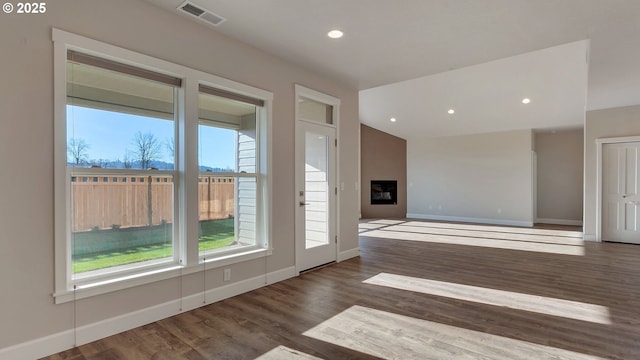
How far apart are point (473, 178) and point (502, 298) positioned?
7.16 m

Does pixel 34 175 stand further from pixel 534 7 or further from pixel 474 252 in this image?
pixel 474 252

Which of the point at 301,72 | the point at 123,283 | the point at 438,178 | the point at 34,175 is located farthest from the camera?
the point at 438,178

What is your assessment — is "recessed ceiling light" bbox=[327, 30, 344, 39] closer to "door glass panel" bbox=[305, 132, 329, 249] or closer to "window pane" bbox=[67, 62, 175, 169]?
"door glass panel" bbox=[305, 132, 329, 249]

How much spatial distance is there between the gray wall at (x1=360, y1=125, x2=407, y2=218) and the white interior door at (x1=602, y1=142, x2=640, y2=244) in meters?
5.53

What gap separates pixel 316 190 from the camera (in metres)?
4.58

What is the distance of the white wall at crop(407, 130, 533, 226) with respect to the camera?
30.0 feet

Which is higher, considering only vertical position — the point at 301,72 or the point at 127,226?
the point at 301,72

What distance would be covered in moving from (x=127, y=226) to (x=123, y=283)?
0.47 m

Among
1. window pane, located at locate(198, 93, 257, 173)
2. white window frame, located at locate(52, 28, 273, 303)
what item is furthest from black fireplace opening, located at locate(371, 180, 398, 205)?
window pane, located at locate(198, 93, 257, 173)

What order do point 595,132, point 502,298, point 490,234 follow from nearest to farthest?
point 502,298, point 595,132, point 490,234

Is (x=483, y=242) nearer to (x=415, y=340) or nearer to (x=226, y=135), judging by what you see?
(x=415, y=340)

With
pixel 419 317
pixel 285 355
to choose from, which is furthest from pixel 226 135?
pixel 419 317

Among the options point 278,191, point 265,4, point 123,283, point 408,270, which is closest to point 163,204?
point 123,283

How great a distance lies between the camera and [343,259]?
4.98m
